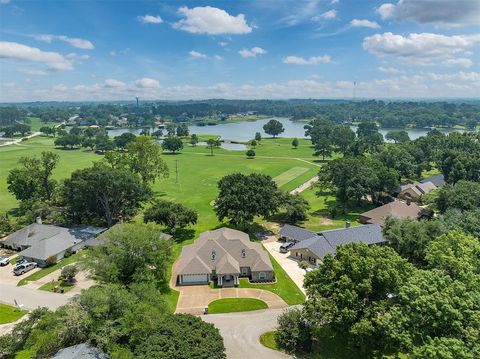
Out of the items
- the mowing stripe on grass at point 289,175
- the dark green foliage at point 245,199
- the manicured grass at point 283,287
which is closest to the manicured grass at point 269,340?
the manicured grass at point 283,287

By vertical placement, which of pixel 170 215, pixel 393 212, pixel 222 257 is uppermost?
pixel 170 215

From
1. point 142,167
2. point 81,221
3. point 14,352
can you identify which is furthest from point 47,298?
point 142,167

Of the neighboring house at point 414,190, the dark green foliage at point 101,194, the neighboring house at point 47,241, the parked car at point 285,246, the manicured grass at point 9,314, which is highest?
the dark green foliage at point 101,194

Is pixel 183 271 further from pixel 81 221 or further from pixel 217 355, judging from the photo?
pixel 81 221

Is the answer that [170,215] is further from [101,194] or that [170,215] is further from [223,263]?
[223,263]

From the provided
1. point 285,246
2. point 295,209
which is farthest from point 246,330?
point 295,209

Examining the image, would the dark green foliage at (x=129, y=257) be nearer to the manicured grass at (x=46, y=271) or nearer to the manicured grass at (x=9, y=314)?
the manicured grass at (x=46, y=271)
